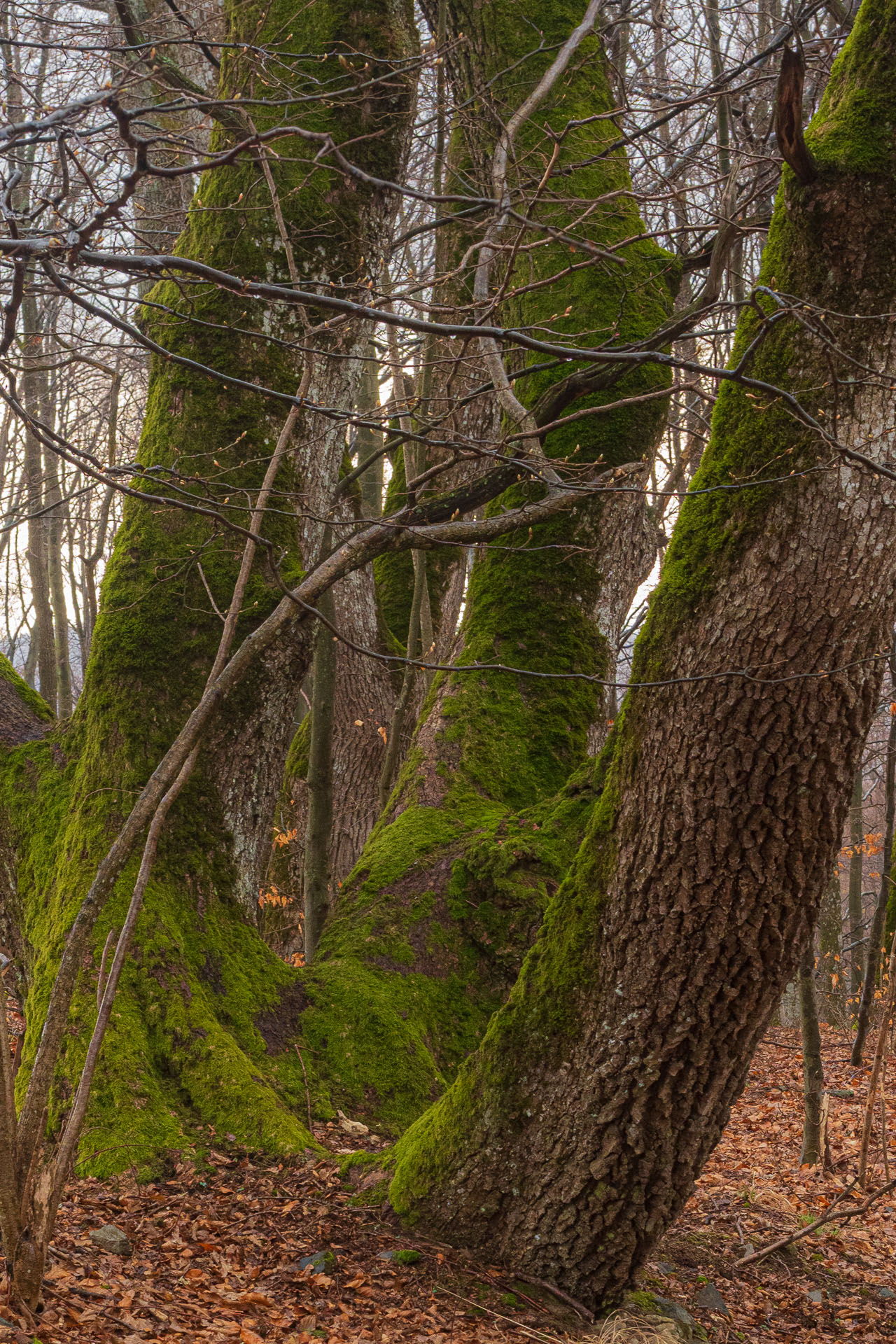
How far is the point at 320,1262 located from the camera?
9.46ft

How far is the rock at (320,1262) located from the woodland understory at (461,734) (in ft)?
0.19

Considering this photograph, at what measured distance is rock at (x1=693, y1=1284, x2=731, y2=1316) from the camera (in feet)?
10.4

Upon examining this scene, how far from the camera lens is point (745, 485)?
7.91 ft

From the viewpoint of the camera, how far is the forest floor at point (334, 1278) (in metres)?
2.52

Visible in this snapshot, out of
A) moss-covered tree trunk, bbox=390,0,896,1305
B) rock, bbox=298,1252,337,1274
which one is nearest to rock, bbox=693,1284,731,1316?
moss-covered tree trunk, bbox=390,0,896,1305

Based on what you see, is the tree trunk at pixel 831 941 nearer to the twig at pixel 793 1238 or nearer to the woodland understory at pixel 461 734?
the woodland understory at pixel 461 734

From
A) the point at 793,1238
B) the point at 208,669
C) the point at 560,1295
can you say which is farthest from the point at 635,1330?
the point at 208,669

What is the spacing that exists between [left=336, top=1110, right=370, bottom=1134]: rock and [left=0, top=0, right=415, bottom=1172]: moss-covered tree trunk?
0.80 feet

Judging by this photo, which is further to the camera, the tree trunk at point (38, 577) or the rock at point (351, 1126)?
the tree trunk at point (38, 577)

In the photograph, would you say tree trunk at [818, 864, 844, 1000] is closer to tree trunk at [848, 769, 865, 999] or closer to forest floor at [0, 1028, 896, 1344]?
tree trunk at [848, 769, 865, 999]

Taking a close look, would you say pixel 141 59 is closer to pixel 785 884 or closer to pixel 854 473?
pixel 854 473

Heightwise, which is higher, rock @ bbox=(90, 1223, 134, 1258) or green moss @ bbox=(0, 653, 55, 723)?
green moss @ bbox=(0, 653, 55, 723)

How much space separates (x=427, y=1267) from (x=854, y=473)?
2688mm

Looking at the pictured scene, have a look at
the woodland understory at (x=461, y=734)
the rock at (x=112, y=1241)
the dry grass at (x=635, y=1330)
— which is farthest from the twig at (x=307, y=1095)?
the dry grass at (x=635, y=1330)
